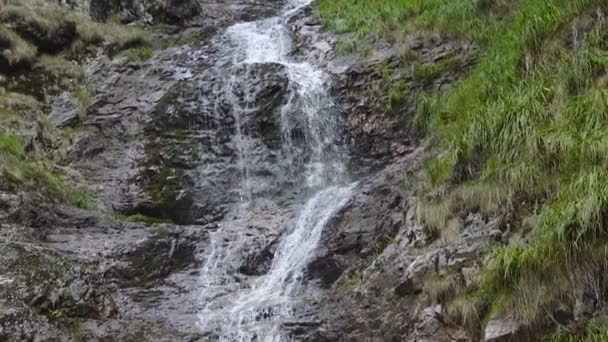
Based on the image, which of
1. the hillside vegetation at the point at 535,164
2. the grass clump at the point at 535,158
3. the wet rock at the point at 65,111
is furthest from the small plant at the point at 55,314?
the wet rock at the point at 65,111

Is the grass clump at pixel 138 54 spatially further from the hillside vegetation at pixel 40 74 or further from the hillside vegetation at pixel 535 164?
the hillside vegetation at pixel 535 164

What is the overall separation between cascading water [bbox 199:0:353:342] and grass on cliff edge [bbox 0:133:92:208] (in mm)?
2461

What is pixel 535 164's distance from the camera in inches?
260

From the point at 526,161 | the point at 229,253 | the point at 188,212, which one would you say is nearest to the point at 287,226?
the point at 229,253

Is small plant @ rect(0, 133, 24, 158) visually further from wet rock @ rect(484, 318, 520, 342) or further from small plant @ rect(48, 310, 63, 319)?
wet rock @ rect(484, 318, 520, 342)

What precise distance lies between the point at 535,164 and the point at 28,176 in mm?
7434

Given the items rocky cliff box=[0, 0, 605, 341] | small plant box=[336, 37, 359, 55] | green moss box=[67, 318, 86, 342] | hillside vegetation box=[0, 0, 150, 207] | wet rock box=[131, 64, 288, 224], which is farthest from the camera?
small plant box=[336, 37, 359, 55]

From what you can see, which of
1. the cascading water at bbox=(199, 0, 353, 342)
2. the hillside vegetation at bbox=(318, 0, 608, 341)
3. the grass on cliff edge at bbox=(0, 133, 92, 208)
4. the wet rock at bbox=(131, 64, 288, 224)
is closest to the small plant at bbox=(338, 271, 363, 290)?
the cascading water at bbox=(199, 0, 353, 342)

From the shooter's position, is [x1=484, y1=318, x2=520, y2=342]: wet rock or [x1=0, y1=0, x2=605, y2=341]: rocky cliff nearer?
[x1=484, y1=318, x2=520, y2=342]: wet rock

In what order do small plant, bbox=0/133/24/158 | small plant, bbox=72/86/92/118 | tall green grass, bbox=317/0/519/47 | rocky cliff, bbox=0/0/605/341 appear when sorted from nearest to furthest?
rocky cliff, bbox=0/0/605/341 → small plant, bbox=0/133/24/158 → tall green grass, bbox=317/0/519/47 → small plant, bbox=72/86/92/118

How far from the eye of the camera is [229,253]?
9773 mm

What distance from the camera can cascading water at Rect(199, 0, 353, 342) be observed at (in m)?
7.92

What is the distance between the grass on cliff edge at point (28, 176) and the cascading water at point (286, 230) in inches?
96.9

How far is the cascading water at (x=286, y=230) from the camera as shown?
792 cm
